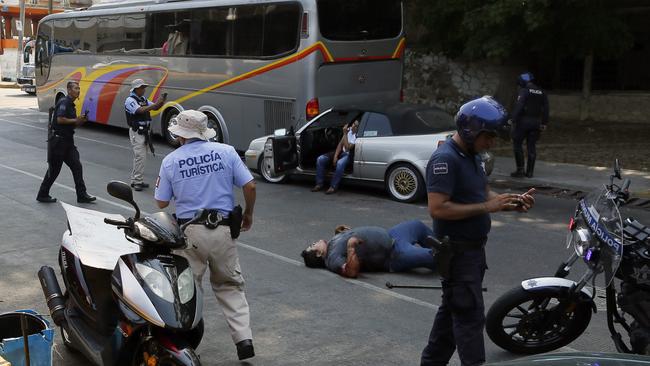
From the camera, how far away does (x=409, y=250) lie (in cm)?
777

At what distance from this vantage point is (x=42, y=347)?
4.24 meters

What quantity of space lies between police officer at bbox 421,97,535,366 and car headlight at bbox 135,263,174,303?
153 centimetres

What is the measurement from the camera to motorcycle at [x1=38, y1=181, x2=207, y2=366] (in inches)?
172

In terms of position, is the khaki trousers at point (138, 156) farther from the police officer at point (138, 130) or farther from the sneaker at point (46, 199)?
the sneaker at point (46, 199)

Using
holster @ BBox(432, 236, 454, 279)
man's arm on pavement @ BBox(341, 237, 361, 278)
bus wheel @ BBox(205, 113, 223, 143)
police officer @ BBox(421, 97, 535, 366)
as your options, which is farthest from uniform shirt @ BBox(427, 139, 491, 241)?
bus wheel @ BBox(205, 113, 223, 143)

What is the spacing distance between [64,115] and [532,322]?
24.9 ft

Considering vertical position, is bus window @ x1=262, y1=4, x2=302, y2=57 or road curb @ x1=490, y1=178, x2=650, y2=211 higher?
bus window @ x1=262, y1=4, x2=302, y2=57

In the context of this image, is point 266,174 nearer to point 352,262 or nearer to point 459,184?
point 352,262

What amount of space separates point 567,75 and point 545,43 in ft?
20.4

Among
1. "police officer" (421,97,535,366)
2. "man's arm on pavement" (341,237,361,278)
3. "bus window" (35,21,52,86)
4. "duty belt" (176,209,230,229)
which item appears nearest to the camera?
"police officer" (421,97,535,366)

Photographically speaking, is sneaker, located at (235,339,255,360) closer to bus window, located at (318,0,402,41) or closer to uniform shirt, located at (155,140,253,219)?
uniform shirt, located at (155,140,253,219)

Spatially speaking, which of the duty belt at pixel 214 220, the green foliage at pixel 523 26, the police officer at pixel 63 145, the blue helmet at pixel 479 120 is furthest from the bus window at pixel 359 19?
the blue helmet at pixel 479 120

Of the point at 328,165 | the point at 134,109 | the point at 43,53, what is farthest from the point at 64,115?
the point at 43,53

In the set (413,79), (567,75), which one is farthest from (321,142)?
(567,75)
